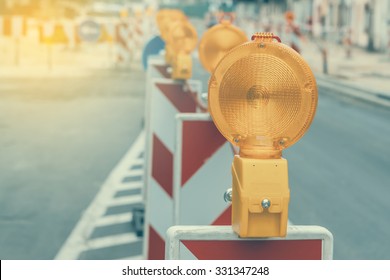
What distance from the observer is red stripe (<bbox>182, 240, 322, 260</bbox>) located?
3057 millimetres

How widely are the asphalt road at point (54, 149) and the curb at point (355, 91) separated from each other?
15.6 feet

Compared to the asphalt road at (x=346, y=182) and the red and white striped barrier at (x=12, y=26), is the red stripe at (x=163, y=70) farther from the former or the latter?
the red and white striped barrier at (x=12, y=26)

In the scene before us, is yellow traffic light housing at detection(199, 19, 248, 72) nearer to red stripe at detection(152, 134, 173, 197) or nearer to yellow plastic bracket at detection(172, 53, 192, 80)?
red stripe at detection(152, 134, 173, 197)

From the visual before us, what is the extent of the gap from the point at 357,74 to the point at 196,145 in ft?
76.8

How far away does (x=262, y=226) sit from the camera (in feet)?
10.0

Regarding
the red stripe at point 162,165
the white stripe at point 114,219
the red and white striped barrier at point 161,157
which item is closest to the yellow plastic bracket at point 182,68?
the red and white striped barrier at point 161,157

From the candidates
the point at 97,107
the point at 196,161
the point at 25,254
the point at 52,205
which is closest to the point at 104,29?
the point at 97,107

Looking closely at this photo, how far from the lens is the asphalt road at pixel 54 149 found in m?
8.54

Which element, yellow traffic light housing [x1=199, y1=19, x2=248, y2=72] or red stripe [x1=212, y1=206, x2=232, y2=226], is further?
yellow traffic light housing [x1=199, y1=19, x2=248, y2=72]

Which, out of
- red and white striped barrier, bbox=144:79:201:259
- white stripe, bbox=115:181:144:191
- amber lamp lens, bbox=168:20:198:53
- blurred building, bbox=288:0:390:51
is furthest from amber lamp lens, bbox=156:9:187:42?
blurred building, bbox=288:0:390:51

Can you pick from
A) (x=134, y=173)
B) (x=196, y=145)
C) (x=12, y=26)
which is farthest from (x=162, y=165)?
(x=12, y=26)

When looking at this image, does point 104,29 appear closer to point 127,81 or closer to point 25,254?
point 127,81

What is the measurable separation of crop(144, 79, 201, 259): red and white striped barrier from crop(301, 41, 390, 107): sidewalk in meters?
13.8

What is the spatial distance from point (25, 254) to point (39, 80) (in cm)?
1703
